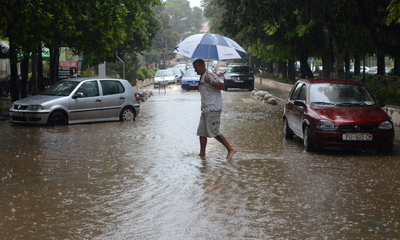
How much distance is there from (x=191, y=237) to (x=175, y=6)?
171 metres

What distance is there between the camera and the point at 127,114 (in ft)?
59.9

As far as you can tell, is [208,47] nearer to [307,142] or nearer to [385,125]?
[307,142]

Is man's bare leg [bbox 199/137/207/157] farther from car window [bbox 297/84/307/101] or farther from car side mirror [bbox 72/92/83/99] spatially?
car side mirror [bbox 72/92/83/99]

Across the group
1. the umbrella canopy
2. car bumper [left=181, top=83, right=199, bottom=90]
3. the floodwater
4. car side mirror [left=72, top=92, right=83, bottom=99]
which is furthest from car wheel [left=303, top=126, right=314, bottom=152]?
car bumper [left=181, top=83, right=199, bottom=90]

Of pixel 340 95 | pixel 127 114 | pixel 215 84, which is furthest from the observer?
pixel 127 114

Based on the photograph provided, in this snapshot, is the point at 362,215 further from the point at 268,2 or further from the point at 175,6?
the point at 175,6

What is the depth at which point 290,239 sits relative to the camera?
548 centimetres

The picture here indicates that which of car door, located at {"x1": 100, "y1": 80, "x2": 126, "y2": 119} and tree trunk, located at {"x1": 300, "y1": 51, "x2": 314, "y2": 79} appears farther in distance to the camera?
tree trunk, located at {"x1": 300, "y1": 51, "x2": 314, "y2": 79}

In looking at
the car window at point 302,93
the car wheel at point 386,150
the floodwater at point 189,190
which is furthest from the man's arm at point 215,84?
the car wheel at point 386,150

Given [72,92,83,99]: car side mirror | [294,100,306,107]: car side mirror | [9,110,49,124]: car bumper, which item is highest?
[72,92,83,99]: car side mirror

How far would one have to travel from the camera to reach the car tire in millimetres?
18109

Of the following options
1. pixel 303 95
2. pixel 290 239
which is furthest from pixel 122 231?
pixel 303 95

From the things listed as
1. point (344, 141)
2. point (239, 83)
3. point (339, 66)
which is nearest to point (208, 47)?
point (344, 141)

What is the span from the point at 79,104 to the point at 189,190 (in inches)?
388
